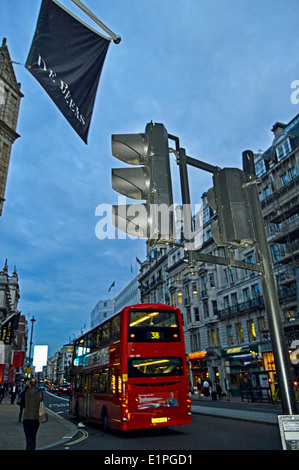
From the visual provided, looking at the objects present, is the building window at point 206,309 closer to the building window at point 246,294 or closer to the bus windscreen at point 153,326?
the building window at point 246,294

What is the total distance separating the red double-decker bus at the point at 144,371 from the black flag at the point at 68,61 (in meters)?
7.97

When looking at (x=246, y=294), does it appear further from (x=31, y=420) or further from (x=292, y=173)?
(x=31, y=420)

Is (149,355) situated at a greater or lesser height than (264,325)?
lesser

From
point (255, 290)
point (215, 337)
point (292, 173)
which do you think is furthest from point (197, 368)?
point (292, 173)

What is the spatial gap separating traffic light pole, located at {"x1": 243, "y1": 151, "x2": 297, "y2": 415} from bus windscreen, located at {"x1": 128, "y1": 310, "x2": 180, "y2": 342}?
9.18m

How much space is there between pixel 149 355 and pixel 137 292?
2848 inches

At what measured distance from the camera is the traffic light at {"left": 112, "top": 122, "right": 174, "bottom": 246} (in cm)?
293

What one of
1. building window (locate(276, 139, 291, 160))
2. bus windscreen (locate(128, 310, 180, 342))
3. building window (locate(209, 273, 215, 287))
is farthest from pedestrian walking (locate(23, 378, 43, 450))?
building window (locate(209, 273, 215, 287))

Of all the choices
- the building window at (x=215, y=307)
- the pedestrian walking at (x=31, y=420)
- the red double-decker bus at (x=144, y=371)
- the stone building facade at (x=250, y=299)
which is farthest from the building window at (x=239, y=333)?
the pedestrian walking at (x=31, y=420)

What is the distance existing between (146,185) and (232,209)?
912 millimetres
